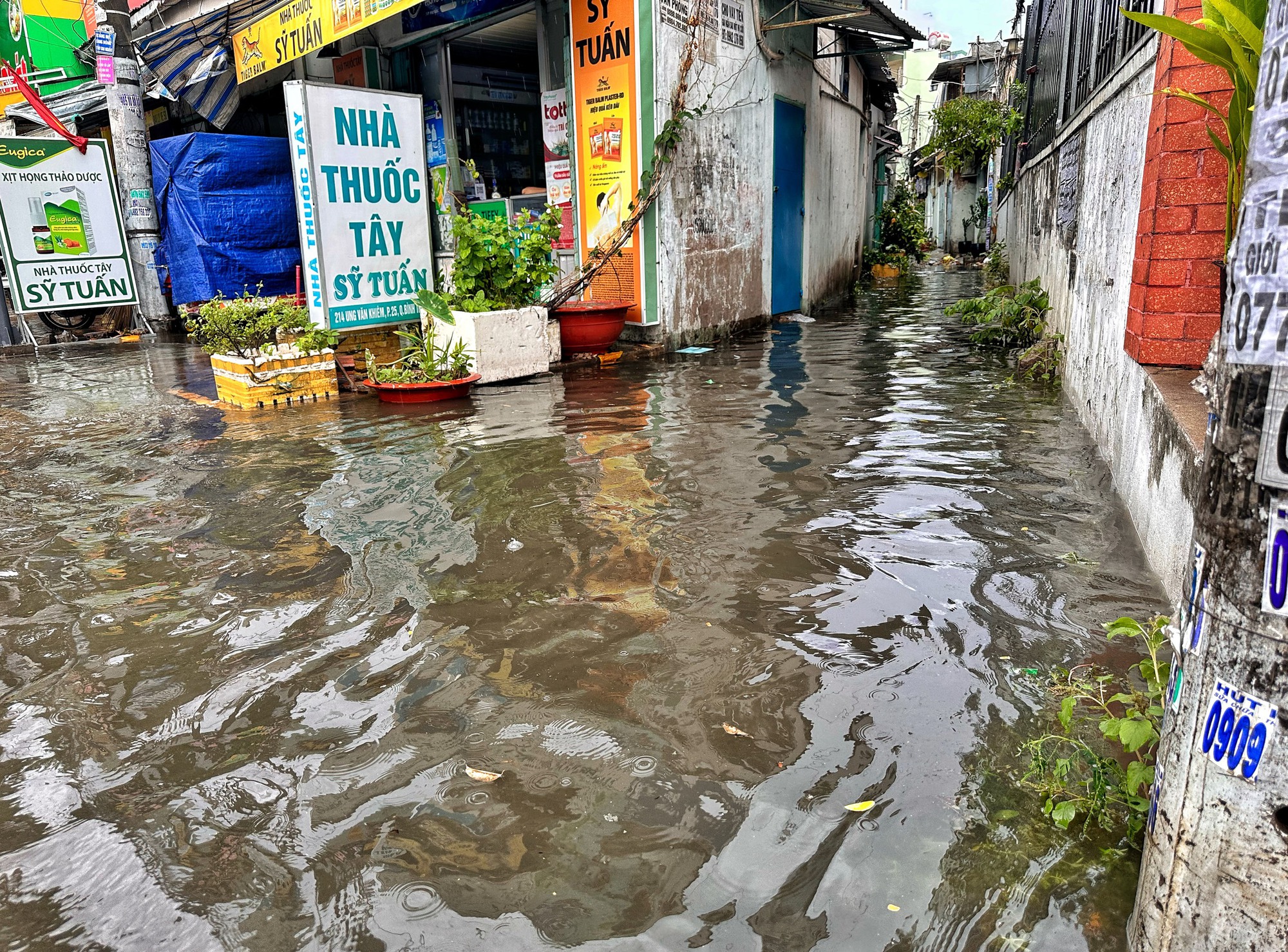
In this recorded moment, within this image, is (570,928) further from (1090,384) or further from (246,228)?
(246,228)

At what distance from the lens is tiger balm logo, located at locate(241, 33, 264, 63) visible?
10.0m

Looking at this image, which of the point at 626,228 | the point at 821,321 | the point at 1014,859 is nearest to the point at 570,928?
the point at 1014,859

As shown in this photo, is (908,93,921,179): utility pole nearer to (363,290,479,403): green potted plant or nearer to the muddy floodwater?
(363,290,479,403): green potted plant

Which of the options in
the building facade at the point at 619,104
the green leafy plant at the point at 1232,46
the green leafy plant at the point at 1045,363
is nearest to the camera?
the green leafy plant at the point at 1232,46

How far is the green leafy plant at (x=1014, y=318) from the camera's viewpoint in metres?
9.09

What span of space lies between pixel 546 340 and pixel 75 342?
23.9ft

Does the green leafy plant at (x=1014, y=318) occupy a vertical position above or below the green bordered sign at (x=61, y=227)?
below

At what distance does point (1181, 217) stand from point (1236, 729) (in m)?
2.74

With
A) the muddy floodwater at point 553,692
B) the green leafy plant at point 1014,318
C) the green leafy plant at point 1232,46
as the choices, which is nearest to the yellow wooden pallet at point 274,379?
the muddy floodwater at point 553,692

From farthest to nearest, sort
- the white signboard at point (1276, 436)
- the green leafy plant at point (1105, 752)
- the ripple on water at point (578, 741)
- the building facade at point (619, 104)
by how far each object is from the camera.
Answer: the building facade at point (619, 104) < the ripple on water at point (578, 741) < the green leafy plant at point (1105, 752) < the white signboard at point (1276, 436)

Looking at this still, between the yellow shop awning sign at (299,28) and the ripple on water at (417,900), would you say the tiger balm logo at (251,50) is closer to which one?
the yellow shop awning sign at (299,28)

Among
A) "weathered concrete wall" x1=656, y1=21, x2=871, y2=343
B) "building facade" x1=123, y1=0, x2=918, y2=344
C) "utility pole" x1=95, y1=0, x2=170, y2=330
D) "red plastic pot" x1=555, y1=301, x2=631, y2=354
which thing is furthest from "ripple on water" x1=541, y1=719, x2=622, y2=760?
"utility pole" x1=95, y1=0, x2=170, y2=330

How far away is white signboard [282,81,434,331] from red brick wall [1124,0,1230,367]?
6.37 metres

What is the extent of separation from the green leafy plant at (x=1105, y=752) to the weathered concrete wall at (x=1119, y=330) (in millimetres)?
638
